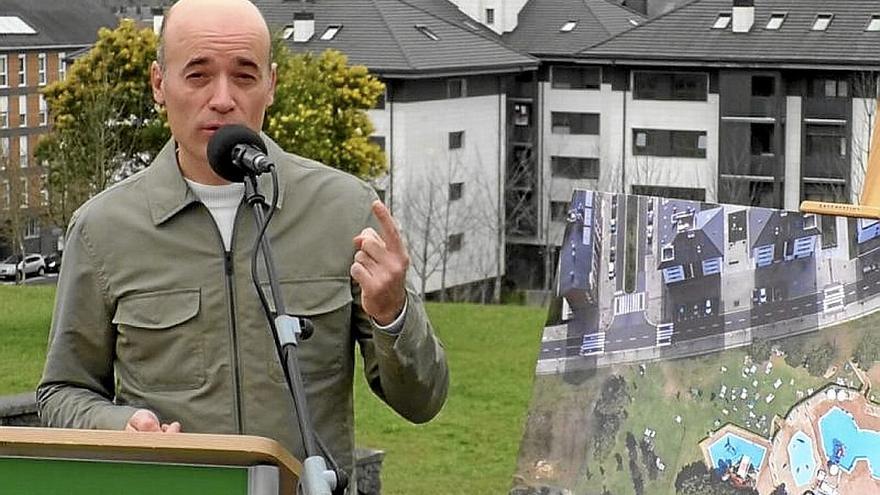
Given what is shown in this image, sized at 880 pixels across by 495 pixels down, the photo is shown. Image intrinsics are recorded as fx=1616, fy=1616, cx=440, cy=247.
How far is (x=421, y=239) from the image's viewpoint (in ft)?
119

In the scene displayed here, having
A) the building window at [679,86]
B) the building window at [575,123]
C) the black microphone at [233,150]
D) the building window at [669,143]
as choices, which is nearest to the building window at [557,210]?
the building window at [575,123]

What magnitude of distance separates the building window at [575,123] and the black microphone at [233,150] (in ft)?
118

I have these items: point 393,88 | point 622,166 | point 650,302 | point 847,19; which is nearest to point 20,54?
point 393,88

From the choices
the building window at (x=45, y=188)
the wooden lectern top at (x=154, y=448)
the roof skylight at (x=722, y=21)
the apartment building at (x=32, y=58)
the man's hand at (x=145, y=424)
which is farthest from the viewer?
the apartment building at (x=32, y=58)

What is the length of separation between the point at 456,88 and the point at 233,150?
34767 millimetres

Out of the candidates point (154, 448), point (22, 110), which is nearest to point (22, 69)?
point (22, 110)

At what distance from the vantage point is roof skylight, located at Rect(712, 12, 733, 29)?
1431 inches

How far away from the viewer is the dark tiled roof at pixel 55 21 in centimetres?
4628

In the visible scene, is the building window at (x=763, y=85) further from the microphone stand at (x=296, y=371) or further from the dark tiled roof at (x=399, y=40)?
the microphone stand at (x=296, y=371)

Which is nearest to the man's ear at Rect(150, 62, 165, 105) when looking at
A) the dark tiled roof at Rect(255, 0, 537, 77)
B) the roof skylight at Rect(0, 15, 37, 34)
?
the dark tiled roof at Rect(255, 0, 537, 77)

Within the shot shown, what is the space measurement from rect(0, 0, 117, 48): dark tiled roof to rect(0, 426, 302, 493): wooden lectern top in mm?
45453

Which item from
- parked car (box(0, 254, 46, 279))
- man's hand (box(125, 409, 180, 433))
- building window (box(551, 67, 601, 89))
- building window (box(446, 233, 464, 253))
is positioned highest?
building window (box(551, 67, 601, 89))

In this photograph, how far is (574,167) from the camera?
127ft

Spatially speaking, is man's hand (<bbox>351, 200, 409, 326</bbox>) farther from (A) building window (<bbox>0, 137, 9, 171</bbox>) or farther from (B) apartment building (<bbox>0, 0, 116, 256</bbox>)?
(B) apartment building (<bbox>0, 0, 116, 256</bbox>)
